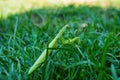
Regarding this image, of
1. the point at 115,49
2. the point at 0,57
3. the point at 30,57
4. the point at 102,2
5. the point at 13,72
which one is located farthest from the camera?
the point at 102,2

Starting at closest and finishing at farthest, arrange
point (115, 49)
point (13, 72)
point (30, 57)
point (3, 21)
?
point (13, 72) → point (30, 57) → point (115, 49) → point (3, 21)

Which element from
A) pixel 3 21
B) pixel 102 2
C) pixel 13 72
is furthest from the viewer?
pixel 102 2

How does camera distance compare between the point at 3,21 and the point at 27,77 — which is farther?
the point at 3,21

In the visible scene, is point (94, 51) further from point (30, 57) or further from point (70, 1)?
point (70, 1)

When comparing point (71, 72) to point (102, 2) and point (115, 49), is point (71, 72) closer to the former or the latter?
point (115, 49)

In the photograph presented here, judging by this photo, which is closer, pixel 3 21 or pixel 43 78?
pixel 43 78

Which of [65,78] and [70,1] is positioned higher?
[70,1]

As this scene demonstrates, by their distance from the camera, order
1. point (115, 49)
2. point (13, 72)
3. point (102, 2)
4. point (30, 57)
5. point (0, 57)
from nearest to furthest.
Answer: point (13, 72), point (0, 57), point (30, 57), point (115, 49), point (102, 2)

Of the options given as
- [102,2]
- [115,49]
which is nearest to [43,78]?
[115,49]

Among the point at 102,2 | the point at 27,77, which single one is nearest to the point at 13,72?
the point at 27,77
